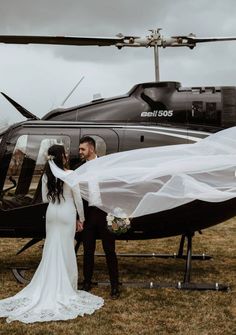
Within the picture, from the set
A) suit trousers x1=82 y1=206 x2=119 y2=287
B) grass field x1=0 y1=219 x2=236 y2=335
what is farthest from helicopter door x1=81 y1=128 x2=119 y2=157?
grass field x1=0 y1=219 x2=236 y2=335

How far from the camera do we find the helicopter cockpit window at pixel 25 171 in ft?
21.7

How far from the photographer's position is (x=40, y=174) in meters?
6.59

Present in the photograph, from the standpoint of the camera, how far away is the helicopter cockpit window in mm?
6609

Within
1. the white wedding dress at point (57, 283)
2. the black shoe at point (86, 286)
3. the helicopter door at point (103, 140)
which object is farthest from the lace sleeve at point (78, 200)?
the helicopter door at point (103, 140)

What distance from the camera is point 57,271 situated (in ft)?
18.1

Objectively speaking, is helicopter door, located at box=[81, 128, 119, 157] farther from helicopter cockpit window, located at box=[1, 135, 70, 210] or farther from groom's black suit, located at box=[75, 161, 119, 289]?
groom's black suit, located at box=[75, 161, 119, 289]

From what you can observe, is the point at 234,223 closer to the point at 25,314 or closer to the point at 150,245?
the point at 150,245

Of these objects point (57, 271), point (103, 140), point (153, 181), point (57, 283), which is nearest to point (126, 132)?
point (103, 140)

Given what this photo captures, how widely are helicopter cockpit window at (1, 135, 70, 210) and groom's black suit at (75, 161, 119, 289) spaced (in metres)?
0.94

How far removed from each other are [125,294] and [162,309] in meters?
0.69

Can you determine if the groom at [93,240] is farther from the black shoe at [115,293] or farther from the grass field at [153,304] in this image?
the grass field at [153,304]

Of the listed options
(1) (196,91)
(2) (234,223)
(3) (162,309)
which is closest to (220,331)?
(3) (162,309)

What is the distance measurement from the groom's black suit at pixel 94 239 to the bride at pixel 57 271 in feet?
0.62

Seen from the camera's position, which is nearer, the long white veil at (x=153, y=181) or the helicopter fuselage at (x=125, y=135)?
the long white veil at (x=153, y=181)
